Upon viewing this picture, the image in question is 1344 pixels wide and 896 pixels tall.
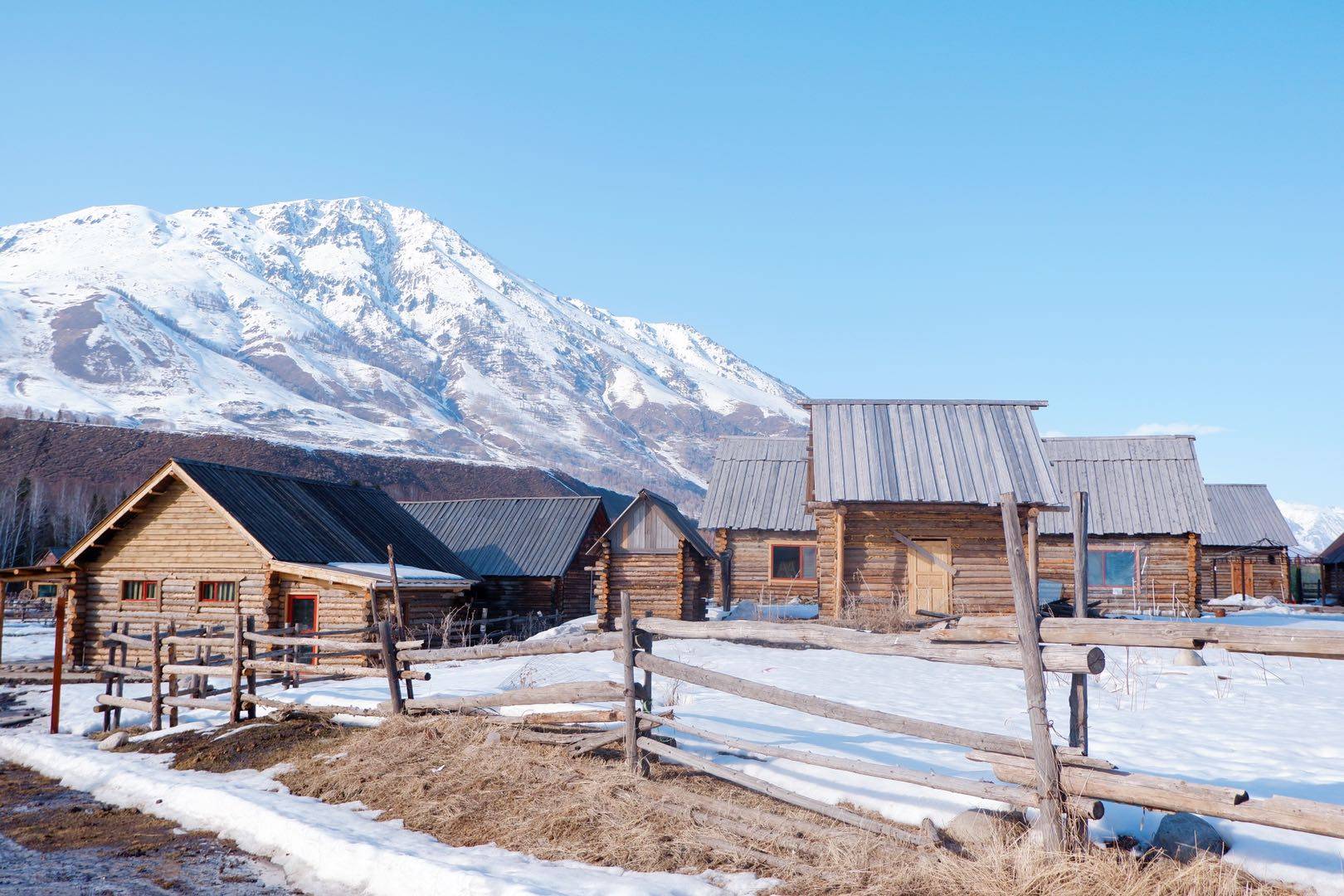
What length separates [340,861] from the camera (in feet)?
26.6

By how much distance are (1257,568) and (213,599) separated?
40.7 metres

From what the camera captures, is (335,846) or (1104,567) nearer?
(335,846)

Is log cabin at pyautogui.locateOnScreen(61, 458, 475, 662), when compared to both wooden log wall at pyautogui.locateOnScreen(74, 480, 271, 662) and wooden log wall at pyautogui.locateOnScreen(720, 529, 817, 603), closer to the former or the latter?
wooden log wall at pyautogui.locateOnScreen(74, 480, 271, 662)

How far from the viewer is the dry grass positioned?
20.8 feet

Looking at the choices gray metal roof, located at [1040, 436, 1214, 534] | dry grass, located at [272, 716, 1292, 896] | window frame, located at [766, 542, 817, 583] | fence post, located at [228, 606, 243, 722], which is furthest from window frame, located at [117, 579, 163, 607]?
gray metal roof, located at [1040, 436, 1214, 534]

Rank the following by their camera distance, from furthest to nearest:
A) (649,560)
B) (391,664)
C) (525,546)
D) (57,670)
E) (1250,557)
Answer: (1250,557) → (525,546) → (649,560) → (57,670) → (391,664)

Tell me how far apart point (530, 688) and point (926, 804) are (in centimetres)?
483

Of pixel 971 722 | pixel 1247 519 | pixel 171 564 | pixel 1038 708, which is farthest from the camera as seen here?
pixel 1247 519

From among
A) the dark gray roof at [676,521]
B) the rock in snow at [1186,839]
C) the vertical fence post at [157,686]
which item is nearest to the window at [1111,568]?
the dark gray roof at [676,521]

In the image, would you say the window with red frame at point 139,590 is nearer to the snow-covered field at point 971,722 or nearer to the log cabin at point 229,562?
the log cabin at point 229,562

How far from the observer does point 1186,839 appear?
22.1ft

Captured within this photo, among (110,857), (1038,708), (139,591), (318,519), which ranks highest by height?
(318,519)

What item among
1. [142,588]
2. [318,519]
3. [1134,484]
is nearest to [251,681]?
[318,519]

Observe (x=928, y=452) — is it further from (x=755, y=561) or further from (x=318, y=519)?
(x=318, y=519)
